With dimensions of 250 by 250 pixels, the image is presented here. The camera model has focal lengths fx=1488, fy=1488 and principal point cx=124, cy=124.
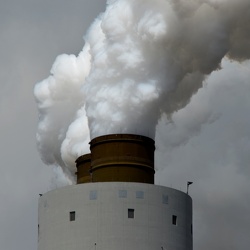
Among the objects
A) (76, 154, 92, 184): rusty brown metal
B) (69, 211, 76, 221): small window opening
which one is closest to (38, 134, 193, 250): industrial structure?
(69, 211, 76, 221): small window opening

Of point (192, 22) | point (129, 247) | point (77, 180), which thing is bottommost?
point (129, 247)

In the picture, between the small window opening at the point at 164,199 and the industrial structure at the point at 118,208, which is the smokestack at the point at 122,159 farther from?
the small window opening at the point at 164,199

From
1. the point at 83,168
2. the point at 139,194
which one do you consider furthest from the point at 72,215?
the point at 83,168

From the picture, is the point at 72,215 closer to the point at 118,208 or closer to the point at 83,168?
the point at 118,208

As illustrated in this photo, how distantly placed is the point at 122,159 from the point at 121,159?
101mm

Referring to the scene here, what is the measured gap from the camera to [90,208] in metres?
118

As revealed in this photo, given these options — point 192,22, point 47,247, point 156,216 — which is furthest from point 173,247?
point 192,22

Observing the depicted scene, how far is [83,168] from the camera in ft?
437

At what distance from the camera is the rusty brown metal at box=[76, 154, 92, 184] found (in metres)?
132

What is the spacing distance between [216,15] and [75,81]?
73.4 ft

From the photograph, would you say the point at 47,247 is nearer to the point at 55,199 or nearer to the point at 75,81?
the point at 55,199

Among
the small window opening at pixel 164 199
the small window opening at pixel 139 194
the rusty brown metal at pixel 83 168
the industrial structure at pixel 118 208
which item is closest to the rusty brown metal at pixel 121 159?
the industrial structure at pixel 118 208

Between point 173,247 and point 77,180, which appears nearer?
point 173,247

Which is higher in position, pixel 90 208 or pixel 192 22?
pixel 192 22
